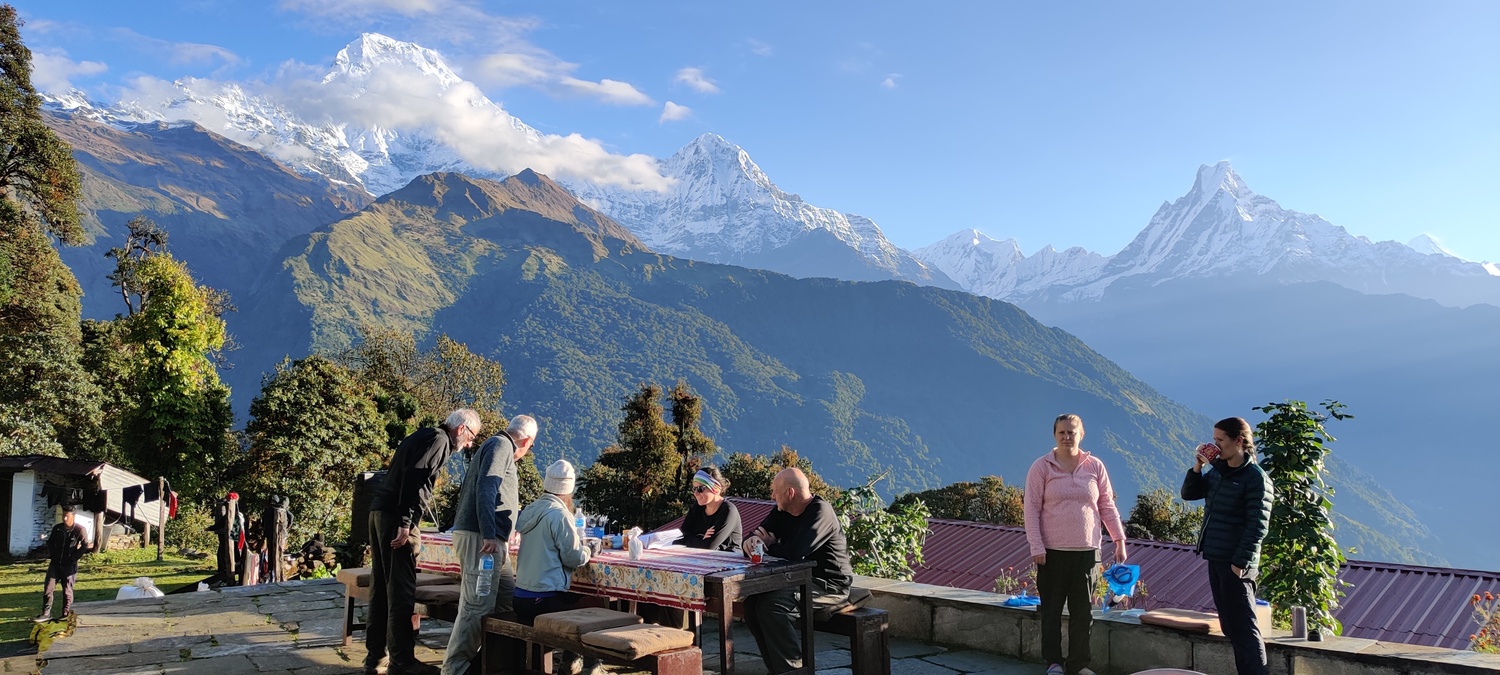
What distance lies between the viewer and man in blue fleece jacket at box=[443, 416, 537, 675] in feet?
16.9

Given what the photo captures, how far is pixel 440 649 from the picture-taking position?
21.3ft

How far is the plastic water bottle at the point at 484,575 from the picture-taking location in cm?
518

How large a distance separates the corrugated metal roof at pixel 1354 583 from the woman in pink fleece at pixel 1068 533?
1002 cm

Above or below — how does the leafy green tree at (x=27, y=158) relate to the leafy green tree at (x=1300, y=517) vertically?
above

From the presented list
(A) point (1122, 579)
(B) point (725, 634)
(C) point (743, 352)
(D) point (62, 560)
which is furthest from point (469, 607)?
(C) point (743, 352)

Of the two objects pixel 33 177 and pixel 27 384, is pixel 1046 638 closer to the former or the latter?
pixel 33 177

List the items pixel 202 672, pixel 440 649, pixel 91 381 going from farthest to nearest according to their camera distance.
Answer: pixel 91 381, pixel 440 649, pixel 202 672

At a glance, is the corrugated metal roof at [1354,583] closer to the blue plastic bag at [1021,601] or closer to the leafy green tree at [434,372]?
the blue plastic bag at [1021,601]

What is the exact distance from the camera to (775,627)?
16.8 feet

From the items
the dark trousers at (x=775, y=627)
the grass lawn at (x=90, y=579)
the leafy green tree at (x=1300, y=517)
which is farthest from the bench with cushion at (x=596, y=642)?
the grass lawn at (x=90, y=579)

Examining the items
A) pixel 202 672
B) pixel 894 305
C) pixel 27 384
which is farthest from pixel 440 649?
pixel 894 305

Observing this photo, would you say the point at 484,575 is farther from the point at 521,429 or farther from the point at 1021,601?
the point at 1021,601

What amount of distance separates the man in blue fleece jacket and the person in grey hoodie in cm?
15

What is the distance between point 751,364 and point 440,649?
530 feet
